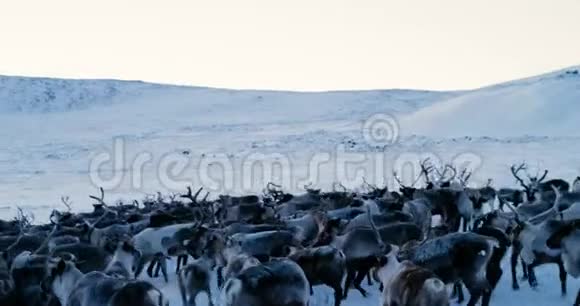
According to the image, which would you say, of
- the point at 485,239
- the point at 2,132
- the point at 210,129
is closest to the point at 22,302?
the point at 485,239

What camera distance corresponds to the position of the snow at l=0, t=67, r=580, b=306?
35.4 meters

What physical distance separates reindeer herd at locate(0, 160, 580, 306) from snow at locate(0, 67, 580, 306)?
1404 cm

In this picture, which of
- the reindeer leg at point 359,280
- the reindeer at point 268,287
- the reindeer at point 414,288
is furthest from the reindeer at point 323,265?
the reindeer at point 414,288

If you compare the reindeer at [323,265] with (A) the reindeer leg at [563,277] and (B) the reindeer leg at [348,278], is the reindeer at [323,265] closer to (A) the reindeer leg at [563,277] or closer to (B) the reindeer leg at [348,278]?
(B) the reindeer leg at [348,278]

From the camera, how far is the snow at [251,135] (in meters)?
35.4

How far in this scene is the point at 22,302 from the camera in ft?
31.2

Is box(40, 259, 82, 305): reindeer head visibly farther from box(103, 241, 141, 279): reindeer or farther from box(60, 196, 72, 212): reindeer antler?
box(60, 196, 72, 212): reindeer antler

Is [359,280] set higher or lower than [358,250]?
lower

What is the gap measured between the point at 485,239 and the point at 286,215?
A: 7249 millimetres

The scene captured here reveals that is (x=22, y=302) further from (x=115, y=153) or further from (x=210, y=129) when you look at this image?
(x=210, y=129)

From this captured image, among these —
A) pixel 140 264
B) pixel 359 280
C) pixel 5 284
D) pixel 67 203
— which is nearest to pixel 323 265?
pixel 359 280

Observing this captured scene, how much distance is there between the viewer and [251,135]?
167 ft

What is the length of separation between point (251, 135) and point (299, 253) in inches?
1629

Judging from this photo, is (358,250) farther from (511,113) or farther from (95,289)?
(511,113)
